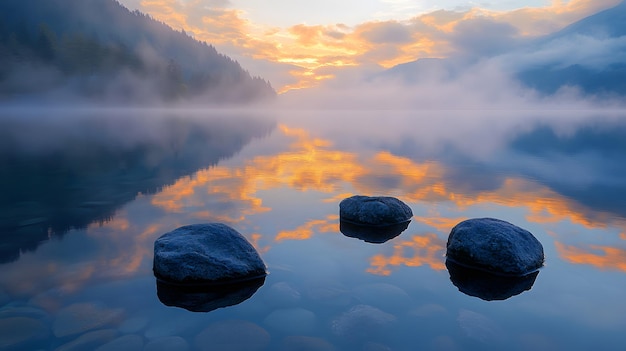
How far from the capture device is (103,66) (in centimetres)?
14862

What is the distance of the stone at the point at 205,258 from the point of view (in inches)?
356

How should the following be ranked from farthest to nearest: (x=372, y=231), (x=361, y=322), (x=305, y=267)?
(x=372, y=231), (x=305, y=267), (x=361, y=322)

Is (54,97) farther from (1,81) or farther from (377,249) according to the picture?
(377,249)

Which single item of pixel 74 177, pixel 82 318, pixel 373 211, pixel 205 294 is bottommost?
pixel 74 177

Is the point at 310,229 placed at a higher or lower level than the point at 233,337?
lower

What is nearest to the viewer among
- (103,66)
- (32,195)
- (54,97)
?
(32,195)

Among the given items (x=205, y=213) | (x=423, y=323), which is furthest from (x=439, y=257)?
(x=205, y=213)

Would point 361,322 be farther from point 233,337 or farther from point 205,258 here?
point 205,258

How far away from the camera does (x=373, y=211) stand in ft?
44.9

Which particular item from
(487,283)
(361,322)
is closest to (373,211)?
(487,283)

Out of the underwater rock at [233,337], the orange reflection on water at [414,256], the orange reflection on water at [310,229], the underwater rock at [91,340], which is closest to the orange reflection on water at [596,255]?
the orange reflection on water at [414,256]

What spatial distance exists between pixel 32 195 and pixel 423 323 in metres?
17.8

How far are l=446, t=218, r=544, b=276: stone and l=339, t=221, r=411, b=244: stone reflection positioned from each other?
2.15 meters

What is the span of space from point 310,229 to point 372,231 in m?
2.07
